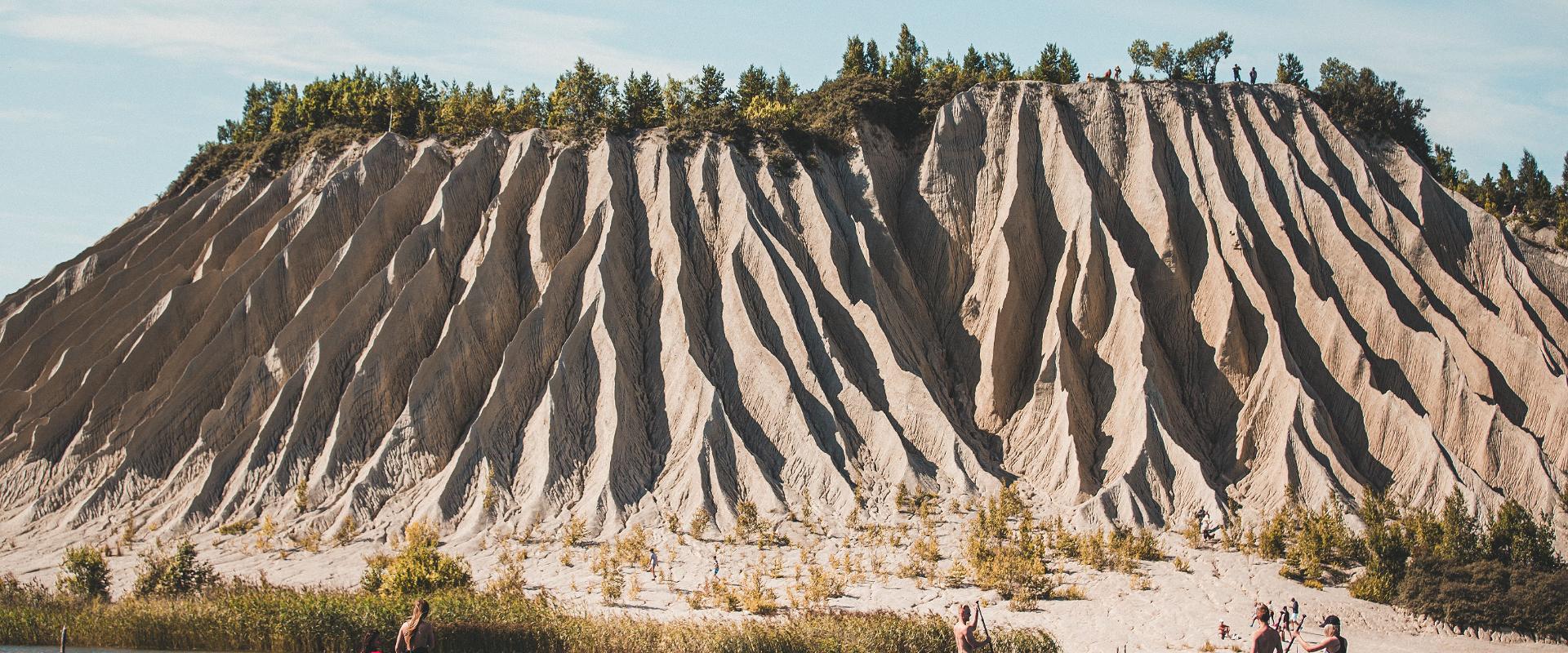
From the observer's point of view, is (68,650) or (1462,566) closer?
(68,650)

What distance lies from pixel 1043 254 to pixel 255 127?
35.1 metres

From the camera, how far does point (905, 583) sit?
3222cm

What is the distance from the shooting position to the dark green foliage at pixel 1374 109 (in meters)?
50.4

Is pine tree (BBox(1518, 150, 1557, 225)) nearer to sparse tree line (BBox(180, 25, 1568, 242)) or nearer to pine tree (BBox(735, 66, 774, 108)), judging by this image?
sparse tree line (BBox(180, 25, 1568, 242))

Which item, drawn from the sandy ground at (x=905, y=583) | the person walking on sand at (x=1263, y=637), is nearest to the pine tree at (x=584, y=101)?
the sandy ground at (x=905, y=583)

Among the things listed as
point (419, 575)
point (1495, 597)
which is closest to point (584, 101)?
point (419, 575)

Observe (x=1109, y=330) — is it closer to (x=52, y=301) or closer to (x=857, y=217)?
(x=857, y=217)

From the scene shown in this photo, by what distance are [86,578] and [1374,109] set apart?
44.1 meters

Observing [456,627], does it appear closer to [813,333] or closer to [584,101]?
Answer: [813,333]

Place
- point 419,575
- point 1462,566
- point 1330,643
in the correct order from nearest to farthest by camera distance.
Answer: point 1330,643 < point 1462,566 < point 419,575


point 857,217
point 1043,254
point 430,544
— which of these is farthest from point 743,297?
point 430,544

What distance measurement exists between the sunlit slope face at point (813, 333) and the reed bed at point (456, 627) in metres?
9.05

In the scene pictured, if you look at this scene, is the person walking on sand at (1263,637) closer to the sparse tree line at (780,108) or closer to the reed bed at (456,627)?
the reed bed at (456,627)

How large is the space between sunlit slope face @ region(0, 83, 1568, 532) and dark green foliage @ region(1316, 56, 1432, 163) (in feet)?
4.16
